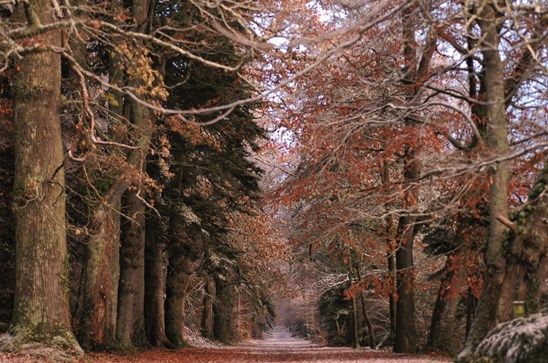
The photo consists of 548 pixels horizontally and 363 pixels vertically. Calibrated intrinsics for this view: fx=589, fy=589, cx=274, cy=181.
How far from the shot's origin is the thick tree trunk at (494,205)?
26.9ft

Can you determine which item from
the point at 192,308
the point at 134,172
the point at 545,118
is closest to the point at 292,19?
the point at 134,172

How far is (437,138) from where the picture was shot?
1228 cm

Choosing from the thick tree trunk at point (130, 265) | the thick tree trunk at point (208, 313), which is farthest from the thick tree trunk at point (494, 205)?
the thick tree trunk at point (208, 313)

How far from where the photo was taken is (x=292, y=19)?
39.2 ft

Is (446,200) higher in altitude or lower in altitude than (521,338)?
higher

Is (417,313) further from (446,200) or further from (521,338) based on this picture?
(521,338)

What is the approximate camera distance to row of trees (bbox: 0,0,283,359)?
29.7ft

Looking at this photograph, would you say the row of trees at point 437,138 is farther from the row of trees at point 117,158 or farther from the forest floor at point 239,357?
the row of trees at point 117,158

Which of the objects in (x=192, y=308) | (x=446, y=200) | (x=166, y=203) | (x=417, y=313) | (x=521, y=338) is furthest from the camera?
(x=192, y=308)

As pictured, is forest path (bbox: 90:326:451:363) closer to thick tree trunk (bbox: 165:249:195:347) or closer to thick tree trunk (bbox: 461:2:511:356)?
thick tree trunk (bbox: 165:249:195:347)

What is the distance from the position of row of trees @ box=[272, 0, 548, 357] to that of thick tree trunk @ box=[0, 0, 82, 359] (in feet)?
13.7

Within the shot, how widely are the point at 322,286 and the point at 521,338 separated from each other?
22.5 meters

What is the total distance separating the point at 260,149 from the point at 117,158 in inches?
303

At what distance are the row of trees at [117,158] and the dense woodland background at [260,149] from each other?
0.05 meters
